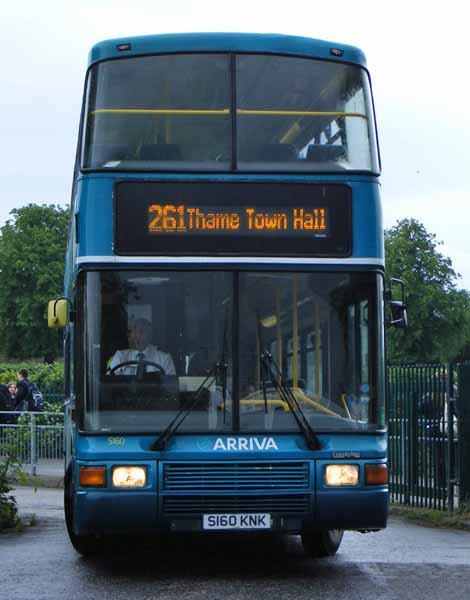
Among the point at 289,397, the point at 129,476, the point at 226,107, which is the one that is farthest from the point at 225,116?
the point at 129,476

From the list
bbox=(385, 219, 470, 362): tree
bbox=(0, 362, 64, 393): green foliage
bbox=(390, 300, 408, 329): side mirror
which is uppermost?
bbox=(385, 219, 470, 362): tree

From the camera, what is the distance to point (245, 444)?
10.5m

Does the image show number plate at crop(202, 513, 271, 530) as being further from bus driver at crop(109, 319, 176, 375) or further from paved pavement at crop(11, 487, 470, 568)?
paved pavement at crop(11, 487, 470, 568)

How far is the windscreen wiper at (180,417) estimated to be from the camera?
34.1 feet

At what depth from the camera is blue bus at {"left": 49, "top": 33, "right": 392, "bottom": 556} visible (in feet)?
34.2

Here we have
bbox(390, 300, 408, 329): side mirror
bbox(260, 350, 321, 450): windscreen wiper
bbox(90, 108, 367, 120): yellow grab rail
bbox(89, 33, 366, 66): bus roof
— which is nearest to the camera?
bbox(260, 350, 321, 450): windscreen wiper

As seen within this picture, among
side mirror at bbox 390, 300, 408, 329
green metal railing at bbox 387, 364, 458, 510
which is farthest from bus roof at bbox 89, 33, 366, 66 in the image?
green metal railing at bbox 387, 364, 458, 510

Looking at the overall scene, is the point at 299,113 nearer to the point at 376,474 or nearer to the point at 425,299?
the point at 376,474

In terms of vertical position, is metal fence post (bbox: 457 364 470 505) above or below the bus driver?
below

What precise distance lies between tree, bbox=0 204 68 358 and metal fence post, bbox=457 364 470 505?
64891 mm

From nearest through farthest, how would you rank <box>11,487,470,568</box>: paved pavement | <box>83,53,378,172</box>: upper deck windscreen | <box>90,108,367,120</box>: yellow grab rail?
<box>83,53,378,172</box>: upper deck windscreen, <box>90,108,367,120</box>: yellow grab rail, <box>11,487,470,568</box>: paved pavement

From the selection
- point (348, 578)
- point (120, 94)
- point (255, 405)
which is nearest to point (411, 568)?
point (348, 578)

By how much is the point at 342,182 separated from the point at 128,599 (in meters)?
3.61

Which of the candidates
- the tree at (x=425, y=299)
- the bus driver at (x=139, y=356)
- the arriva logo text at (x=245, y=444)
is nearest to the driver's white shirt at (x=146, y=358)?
the bus driver at (x=139, y=356)
